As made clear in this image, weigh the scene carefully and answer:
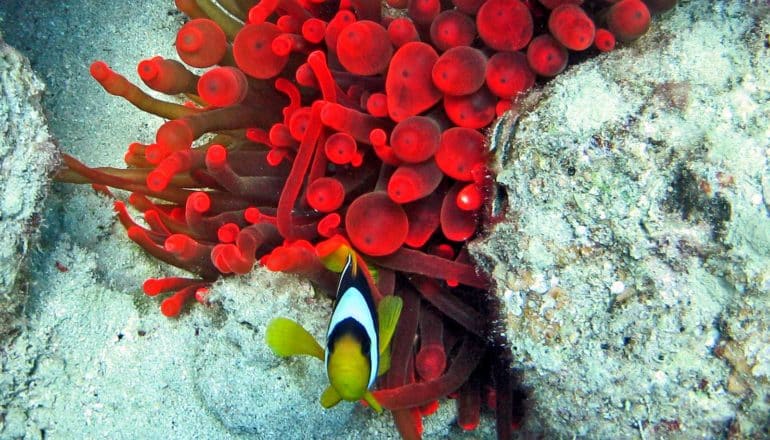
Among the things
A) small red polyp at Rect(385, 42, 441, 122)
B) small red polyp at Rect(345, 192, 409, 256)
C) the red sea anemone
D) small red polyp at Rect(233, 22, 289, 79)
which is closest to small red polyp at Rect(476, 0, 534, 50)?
the red sea anemone

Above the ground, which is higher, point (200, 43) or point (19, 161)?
point (200, 43)

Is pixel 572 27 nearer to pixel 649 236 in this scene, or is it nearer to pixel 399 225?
pixel 649 236

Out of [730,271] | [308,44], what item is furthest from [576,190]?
[308,44]

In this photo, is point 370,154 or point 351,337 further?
point 370,154

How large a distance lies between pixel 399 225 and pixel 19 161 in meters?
1.24

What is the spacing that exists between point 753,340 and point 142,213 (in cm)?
221

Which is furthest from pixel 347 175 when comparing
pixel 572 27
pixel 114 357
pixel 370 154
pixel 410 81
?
pixel 114 357

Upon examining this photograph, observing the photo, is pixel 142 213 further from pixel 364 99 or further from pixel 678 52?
pixel 678 52

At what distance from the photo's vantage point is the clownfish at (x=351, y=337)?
5.16 ft

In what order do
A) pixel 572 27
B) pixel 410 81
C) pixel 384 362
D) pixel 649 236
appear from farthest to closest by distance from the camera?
pixel 384 362
pixel 410 81
pixel 572 27
pixel 649 236

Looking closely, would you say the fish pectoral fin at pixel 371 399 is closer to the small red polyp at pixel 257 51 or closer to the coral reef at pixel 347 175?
the coral reef at pixel 347 175

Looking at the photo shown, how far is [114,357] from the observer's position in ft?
7.23

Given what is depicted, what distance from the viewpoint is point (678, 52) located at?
1.50 m

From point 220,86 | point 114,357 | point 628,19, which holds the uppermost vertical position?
point 628,19
